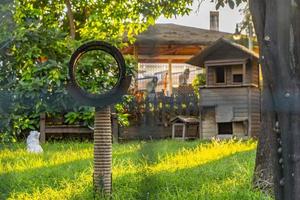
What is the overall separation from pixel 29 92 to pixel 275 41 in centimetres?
136

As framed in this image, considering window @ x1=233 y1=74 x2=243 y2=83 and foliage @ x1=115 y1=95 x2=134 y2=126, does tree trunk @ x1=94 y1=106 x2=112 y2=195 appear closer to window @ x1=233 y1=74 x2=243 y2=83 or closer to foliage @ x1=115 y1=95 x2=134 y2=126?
foliage @ x1=115 y1=95 x2=134 y2=126

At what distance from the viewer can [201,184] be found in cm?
133

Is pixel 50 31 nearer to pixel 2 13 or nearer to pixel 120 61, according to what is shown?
pixel 120 61

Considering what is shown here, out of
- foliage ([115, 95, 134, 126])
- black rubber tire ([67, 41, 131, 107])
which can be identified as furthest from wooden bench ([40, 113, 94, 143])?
black rubber tire ([67, 41, 131, 107])

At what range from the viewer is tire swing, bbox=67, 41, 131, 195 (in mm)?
812

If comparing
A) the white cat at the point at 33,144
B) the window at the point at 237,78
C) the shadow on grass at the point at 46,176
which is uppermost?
the window at the point at 237,78

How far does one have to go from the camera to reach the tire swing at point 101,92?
2.67ft

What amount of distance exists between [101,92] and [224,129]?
2.99m

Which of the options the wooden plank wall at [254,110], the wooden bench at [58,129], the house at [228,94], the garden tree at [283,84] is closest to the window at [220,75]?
the house at [228,94]

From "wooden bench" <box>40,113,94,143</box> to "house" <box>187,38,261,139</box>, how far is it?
0.86 m

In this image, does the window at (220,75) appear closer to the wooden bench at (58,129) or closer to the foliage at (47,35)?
the wooden bench at (58,129)

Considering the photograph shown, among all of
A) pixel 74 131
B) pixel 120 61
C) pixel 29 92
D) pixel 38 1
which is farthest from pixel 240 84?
pixel 120 61

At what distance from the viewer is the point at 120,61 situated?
0.83 m

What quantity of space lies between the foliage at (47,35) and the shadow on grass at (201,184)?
0.90 ft
